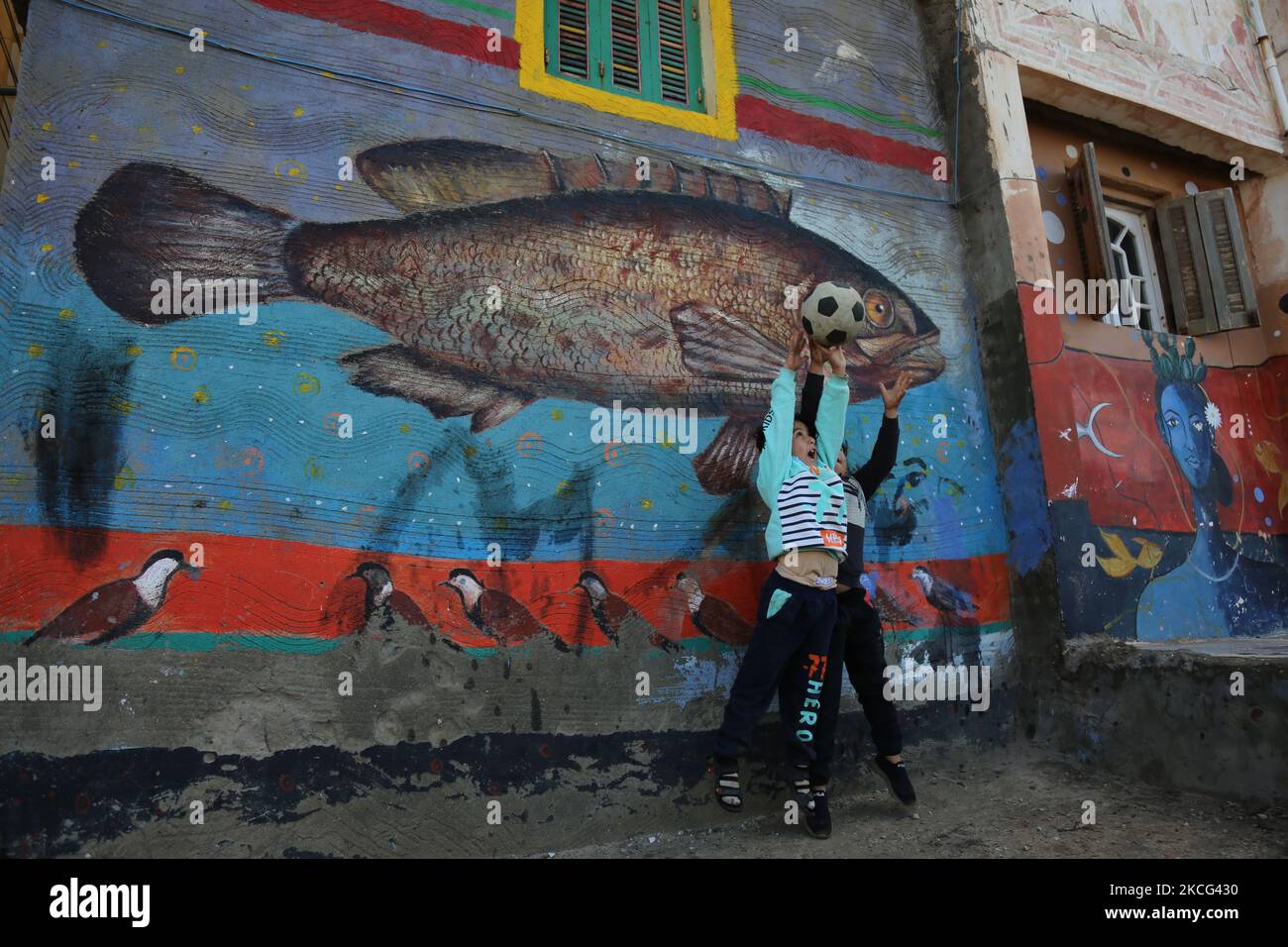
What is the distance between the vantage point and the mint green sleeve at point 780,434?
159 inches

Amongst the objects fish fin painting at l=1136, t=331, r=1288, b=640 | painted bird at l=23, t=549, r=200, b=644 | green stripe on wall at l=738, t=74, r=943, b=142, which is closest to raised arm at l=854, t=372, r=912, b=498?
green stripe on wall at l=738, t=74, r=943, b=142

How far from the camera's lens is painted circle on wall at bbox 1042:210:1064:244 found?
6.53 metres

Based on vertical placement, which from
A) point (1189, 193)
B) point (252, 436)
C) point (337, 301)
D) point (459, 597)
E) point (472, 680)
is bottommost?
point (472, 680)

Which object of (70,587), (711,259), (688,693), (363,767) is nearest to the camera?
(70,587)

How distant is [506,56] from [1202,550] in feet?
18.8

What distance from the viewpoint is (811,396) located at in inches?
170

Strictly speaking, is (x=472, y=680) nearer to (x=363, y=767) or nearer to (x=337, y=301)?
→ (x=363, y=767)

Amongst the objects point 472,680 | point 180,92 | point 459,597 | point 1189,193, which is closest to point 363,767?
point 472,680

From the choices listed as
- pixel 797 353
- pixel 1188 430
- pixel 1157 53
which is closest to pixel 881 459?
pixel 797 353

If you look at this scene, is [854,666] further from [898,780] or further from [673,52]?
[673,52]

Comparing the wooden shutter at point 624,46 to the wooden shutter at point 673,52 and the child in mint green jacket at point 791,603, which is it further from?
the child in mint green jacket at point 791,603

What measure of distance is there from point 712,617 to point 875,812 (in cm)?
121

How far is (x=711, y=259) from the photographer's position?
4965mm

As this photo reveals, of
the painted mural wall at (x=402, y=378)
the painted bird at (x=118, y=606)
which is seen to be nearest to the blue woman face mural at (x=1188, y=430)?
Result: the painted mural wall at (x=402, y=378)
